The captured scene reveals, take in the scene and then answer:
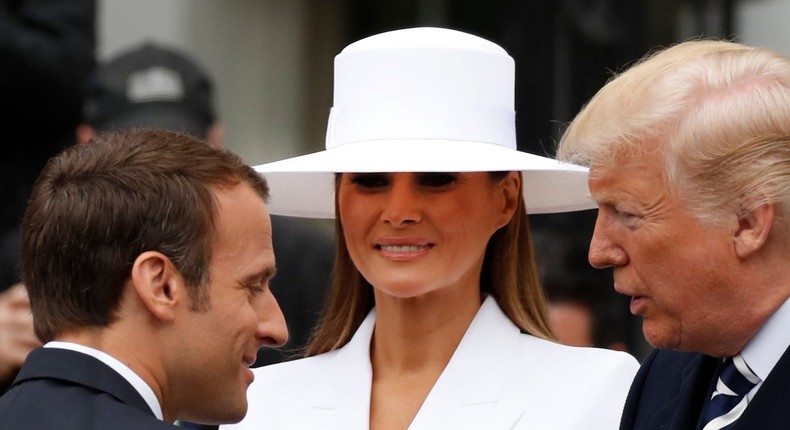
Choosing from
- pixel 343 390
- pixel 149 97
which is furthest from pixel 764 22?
pixel 343 390

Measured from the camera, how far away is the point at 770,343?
9.05 feet

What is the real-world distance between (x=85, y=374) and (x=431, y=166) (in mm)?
1163

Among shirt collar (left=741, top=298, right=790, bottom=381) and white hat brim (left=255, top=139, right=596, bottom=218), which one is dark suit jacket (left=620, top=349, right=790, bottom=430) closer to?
shirt collar (left=741, top=298, right=790, bottom=381)

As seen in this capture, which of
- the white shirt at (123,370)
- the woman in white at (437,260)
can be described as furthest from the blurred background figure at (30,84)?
the white shirt at (123,370)

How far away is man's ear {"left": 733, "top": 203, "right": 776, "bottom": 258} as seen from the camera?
2719 millimetres

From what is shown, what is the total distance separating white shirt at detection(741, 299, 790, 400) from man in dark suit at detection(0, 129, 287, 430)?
3.00 ft

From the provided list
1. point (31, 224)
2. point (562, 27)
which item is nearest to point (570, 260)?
point (562, 27)

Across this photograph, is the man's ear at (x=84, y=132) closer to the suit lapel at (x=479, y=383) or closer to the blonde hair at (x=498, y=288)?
the blonde hair at (x=498, y=288)

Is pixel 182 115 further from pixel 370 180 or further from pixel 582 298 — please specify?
pixel 370 180

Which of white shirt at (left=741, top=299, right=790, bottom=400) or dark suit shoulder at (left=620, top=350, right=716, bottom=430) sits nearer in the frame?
white shirt at (left=741, top=299, right=790, bottom=400)

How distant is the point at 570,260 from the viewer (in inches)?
235

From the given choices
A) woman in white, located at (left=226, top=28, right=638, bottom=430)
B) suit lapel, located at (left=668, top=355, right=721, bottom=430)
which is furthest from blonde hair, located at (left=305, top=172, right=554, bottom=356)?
suit lapel, located at (left=668, top=355, right=721, bottom=430)

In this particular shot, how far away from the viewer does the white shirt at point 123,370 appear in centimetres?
256

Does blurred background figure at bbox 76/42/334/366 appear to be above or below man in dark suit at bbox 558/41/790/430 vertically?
below
